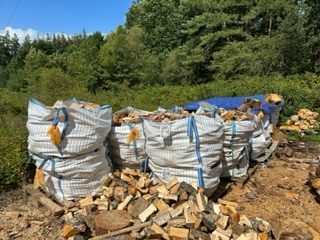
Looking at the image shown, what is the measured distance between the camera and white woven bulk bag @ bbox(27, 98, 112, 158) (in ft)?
12.2

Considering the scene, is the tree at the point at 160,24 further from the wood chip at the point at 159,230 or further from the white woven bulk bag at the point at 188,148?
the wood chip at the point at 159,230

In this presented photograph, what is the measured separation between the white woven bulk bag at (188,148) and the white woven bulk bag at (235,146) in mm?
591

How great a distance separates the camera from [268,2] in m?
17.5

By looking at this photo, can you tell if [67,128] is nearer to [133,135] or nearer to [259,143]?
[133,135]

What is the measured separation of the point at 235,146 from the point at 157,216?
5.63ft

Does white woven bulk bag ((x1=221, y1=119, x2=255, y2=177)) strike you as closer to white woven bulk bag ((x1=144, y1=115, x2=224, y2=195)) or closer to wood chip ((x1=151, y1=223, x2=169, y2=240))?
white woven bulk bag ((x1=144, y1=115, x2=224, y2=195))

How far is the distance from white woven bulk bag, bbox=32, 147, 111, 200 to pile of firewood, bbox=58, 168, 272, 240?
13cm

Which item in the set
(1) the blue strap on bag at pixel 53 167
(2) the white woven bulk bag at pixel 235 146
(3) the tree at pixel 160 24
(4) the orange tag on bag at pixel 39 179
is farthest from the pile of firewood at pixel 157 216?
(3) the tree at pixel 160 24

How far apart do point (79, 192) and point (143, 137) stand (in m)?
0.90

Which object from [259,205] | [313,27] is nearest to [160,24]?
[313,27]

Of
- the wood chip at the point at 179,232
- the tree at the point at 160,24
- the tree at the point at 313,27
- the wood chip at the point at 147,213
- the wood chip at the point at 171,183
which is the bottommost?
the wood chip at the point at 179,232

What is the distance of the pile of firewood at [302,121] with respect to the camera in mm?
7844

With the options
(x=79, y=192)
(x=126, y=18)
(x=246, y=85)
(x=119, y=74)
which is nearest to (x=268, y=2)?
(x=246, y=85)

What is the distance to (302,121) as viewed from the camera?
319 inches
